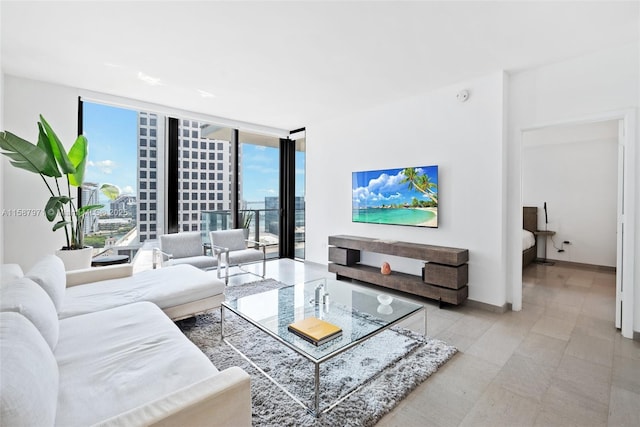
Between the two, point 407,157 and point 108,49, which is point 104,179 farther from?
point 407,157

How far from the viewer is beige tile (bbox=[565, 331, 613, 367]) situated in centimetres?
237

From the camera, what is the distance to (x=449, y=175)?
3.79 meters

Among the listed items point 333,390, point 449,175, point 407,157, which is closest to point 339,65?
point 407,157

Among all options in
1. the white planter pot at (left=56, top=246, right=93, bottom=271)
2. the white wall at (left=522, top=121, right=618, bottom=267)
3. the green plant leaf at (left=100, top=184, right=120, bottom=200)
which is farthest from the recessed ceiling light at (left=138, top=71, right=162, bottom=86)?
the white wall at (left=522, top=121, right=618, bottom=267)

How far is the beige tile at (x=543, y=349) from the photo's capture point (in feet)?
7.72

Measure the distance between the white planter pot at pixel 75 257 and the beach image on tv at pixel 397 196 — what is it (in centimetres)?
365

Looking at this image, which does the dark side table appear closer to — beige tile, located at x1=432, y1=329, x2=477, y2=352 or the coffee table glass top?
the coffee table glass top

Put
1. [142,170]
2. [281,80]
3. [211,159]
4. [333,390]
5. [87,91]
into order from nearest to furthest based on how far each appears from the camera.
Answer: [333,390] < [281,80] < [87,91] < [142,170] < [211,159]

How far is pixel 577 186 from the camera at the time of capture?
18.2ft

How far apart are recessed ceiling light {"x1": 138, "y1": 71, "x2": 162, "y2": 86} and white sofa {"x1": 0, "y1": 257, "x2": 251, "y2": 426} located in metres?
2.46

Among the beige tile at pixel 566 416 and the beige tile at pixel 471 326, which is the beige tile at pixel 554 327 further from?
the beige tile at pixel 566 416

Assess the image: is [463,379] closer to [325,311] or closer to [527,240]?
[325,311]

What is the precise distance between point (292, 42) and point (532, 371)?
3.37 meters

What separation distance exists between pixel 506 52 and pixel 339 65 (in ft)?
5.45
